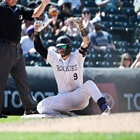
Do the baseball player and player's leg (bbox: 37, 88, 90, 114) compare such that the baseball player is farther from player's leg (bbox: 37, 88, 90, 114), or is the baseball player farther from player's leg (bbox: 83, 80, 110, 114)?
player's leg (bbox: 83, 80, 110, 114)

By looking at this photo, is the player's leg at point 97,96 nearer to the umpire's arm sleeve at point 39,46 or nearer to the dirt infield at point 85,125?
the umpire's arm sleeve at point 39,46

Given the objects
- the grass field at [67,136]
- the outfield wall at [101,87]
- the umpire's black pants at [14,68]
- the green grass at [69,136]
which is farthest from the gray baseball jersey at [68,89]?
the green grass at [69,136]

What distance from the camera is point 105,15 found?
1673 centimetres

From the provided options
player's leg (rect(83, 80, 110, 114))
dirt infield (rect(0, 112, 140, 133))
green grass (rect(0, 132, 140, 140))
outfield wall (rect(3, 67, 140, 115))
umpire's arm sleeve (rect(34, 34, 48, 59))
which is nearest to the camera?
green grass (rect(0, 132, 140, 140))

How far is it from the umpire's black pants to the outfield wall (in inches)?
63.5

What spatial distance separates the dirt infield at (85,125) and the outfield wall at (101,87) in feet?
13.0

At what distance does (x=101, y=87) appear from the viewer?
41.3ft

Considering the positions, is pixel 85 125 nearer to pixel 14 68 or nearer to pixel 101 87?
pixel 14 68

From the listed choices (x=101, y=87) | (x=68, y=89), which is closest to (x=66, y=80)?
(x=68, y=89)

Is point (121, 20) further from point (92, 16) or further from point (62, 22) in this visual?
point (62, 22)

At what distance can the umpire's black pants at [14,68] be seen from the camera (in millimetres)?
9914

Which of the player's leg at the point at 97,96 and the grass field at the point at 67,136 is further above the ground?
the grass field at the point at 67,136

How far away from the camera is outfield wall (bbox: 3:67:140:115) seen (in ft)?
39.1

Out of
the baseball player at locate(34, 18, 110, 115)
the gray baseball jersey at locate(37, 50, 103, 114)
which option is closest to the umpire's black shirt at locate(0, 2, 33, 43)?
the baseball player at locate(34, 18, 110, 115)
